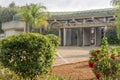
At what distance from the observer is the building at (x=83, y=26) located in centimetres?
3913

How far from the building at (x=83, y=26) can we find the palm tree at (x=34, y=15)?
99.9 inches

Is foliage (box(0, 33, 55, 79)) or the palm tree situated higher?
the palm tree

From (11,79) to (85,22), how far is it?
3144 cm

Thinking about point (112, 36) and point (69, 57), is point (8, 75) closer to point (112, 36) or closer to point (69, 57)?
point (69, 57)

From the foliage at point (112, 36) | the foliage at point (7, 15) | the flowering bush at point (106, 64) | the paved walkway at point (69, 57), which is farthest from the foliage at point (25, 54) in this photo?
the foliage at point (7, 15)

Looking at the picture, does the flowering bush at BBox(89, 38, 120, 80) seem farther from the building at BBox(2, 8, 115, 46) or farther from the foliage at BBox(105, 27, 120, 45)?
the building at BBox(2, 8, 115, 46)

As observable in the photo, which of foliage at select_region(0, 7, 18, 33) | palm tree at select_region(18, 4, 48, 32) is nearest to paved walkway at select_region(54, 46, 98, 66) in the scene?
palm tree at select_region(18, 4, 48, 32)

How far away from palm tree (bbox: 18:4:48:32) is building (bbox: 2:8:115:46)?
254cm

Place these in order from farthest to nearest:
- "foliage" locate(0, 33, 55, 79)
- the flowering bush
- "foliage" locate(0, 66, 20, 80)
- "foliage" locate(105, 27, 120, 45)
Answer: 1. "foliage" locate(105, 27, 120, 45)
2. "foliage" locate(0, 66, 20, 80)
3. the flowering bush
4. "foliage" locate(0, 33, 55, 79)

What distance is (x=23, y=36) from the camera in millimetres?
9062

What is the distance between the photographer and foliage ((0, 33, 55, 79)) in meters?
8.80

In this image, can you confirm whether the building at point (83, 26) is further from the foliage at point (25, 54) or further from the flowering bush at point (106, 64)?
the foliage at point (25, 54)

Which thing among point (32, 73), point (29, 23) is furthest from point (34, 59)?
point (29, 23)

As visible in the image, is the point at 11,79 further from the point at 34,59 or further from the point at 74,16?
the point at 74,16
